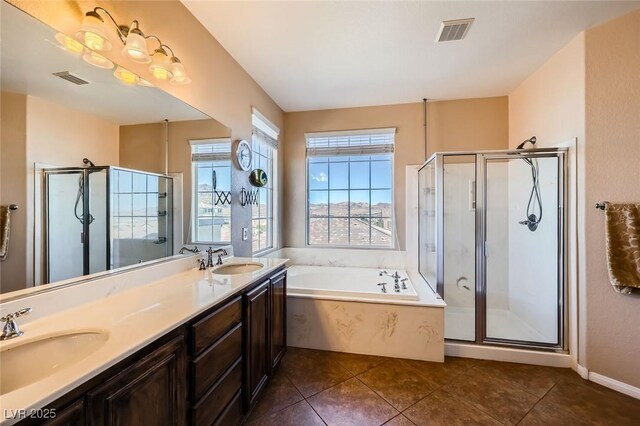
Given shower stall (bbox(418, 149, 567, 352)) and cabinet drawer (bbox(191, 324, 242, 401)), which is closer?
cabinet drawer (bbox(191, 324, 242, 401))

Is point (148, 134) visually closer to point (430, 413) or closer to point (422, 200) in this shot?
point (430, 413)

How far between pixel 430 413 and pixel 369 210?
2.28m

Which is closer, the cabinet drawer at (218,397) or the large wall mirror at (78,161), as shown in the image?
the large wall mirror at (78,161)

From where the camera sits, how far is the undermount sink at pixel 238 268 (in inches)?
79.8

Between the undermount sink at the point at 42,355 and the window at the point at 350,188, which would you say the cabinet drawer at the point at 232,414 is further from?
the window at the point at 350,188

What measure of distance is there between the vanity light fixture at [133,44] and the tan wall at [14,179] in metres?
0.41

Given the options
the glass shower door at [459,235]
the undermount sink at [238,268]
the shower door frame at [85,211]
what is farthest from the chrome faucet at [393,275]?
the shower door frame at [85,211]

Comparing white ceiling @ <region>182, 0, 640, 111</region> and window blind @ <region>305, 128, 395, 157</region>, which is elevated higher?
white ceiling @ <region>182, 0, 640, 111</region>

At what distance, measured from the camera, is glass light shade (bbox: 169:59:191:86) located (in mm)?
1584

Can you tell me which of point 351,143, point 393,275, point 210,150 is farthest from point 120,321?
point 351,143

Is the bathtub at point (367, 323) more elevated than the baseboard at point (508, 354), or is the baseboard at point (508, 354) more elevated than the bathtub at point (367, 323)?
the bathtub at point (367, 323)

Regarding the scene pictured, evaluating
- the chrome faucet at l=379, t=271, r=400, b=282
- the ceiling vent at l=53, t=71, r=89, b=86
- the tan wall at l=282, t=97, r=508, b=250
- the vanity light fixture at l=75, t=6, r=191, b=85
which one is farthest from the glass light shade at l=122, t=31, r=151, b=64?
the chrome faucet at l=379, t=271, r=400, b=282

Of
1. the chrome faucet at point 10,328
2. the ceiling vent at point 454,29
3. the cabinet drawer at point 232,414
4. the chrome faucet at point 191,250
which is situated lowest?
the cabinet drawer at point 232,414

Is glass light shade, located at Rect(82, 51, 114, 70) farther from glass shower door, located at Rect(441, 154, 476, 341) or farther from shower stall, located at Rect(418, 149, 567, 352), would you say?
glass shower door, located at Rect(441, 154, 476, 341)
